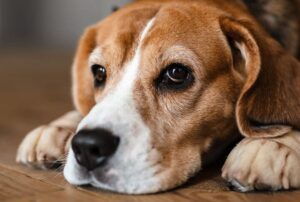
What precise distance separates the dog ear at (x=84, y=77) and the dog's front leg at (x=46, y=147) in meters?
0.30

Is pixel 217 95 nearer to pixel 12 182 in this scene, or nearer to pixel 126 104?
pixel 126 104

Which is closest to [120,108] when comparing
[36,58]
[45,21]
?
[36,58]

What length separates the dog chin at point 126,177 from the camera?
2232mm

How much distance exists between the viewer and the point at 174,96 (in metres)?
2.46

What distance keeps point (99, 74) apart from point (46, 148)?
378mm

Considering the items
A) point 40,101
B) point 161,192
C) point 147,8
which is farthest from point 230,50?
point 40,101

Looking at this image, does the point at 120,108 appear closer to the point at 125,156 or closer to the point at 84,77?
the point at 125,156

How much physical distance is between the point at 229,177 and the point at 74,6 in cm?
850

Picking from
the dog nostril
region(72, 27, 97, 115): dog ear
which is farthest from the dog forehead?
the dog nostril

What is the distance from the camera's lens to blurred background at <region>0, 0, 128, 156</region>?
13.3 feet

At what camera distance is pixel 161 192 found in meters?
2.31

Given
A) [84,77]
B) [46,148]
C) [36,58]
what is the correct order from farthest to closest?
A: [36,58] → [84,77] → [46,148]

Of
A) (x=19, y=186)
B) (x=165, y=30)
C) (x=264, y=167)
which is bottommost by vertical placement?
(x=19, y=186)

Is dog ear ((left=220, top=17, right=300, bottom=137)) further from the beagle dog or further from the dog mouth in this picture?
the dog mouth
